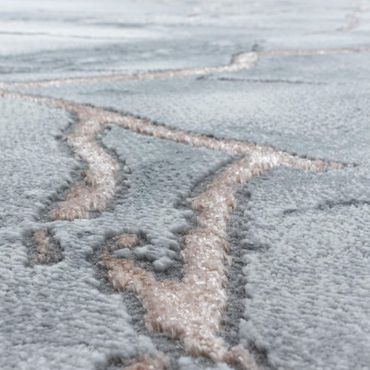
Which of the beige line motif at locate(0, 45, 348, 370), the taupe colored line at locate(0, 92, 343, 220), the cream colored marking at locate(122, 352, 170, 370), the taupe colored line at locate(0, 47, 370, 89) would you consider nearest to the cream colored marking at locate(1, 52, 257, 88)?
the taupe colored line at locate(0, 47, 370, 89)

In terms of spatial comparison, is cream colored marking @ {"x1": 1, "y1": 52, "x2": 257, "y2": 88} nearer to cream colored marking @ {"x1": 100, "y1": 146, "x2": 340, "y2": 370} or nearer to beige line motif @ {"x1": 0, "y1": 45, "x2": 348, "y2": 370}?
beige line motif @ {"x1": 0, "y1": 45, "x2": 348, "y2": 370}

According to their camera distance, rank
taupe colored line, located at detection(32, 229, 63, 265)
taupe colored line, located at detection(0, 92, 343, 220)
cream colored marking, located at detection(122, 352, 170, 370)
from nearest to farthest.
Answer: cream colored marking, located at detection(122, 352, 170, 370), taupe colored line, located at detection(32, 229, 63, 265), taupe colored line, located at detection(0, 92, 343, 220)

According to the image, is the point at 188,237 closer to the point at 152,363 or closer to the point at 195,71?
the point at 152,363

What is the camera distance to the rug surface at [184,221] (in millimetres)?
702

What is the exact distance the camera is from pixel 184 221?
99cm

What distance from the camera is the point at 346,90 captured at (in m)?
2.04

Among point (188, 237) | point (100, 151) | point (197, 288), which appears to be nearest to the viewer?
point (197, 288)

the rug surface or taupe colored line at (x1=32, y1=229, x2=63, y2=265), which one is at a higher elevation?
taupe colored line at (x1=32, y1=229, x2=63, y2=265)

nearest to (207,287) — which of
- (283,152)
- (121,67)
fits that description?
(283,152)

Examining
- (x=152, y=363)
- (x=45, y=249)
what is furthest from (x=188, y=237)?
(x=152, y=363)

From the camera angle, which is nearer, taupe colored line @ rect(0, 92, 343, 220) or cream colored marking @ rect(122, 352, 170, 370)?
cream colored marking @ rect(122, 352, 170, 370)

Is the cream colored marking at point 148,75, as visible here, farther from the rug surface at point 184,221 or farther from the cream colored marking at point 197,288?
the cream colored marking at point 197,288

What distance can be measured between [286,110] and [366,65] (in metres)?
0.92

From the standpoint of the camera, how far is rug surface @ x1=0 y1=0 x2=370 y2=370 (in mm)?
702
